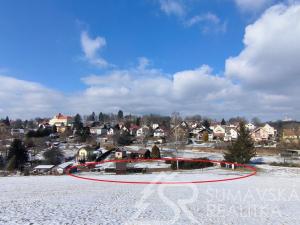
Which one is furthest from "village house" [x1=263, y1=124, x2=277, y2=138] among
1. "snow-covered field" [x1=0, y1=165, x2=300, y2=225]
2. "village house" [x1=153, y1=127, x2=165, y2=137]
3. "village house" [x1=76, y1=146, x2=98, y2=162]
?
"snow-covered field" [x1=0, y1=165, x2=300, y2=225]

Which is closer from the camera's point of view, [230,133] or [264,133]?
[230,133]

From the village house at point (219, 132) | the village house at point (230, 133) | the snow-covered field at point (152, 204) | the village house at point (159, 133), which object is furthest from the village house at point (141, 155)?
the village house at point (219, 132)

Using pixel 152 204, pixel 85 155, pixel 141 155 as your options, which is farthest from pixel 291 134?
pixel 152 204

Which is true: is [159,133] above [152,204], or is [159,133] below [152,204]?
above

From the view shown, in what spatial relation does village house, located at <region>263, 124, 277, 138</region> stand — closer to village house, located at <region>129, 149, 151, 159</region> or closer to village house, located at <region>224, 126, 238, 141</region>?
village house, located at <region>224, 126, 238, 141</region>

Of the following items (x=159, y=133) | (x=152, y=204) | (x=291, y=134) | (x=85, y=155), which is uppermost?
(x=159, y=133)

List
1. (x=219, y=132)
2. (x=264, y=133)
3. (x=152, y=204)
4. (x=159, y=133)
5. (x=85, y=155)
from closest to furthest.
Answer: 1. (x=152, y=204)
2. (x=85, y=155)
3. (x=159, y=133)
4. (x=264, y=133)
5. (x=219, y=132)

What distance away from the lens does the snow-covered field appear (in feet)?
46.0

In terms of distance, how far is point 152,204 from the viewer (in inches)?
682

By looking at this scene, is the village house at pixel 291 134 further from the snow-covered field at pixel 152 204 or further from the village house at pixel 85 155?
the snow-covered field at pixel 152 204

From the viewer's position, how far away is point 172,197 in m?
19.5

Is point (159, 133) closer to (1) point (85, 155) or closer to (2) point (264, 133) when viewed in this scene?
(2) point (264, 133)

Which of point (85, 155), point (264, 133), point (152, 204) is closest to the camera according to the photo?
point (152, 204)

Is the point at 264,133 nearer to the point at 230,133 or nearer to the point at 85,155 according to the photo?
the point at 230,133
